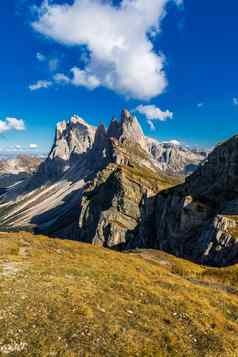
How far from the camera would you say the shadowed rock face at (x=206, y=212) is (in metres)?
94.8

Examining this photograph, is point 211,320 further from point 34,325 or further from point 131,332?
point 34,325

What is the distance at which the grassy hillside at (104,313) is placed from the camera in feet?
60.7

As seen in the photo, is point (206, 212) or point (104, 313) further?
point (206, 212)

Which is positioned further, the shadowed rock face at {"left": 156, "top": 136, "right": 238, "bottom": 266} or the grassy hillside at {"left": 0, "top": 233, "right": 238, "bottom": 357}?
the shadowed rock face at {"left": 156, "top": 136, "right": 238, "bottom": 266}

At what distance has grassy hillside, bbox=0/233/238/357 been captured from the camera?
18.5 meters

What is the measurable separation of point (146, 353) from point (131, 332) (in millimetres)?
2487

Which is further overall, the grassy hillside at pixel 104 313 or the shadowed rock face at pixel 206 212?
the shadowed rock face at pixel 206 212

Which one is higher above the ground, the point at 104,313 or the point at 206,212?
the point at 206,212

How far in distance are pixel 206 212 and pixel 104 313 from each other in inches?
5144

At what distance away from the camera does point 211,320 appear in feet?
82.5

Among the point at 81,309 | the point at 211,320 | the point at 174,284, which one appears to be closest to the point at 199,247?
the point at 174,284

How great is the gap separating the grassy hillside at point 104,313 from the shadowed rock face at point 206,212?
61.2 meters

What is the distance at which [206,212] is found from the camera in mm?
145125

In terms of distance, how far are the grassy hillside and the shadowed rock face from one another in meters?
61.2
